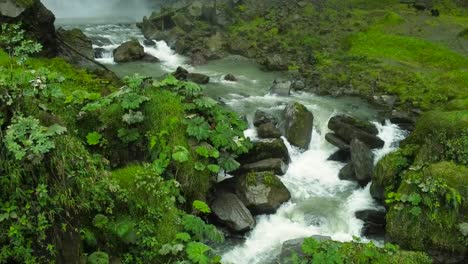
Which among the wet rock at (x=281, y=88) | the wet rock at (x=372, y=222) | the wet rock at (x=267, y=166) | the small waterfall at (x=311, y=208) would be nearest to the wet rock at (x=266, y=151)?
the wet rock at (x=267, y=166)

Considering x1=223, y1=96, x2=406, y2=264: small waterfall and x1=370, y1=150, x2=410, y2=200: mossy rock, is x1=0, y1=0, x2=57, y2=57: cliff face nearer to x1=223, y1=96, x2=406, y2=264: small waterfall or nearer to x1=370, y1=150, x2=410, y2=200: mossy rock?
x1=223, y1=96, x2=406, y2=264: small waterfall

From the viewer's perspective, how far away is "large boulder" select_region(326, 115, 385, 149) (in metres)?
16.2

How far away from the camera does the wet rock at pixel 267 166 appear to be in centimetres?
1303

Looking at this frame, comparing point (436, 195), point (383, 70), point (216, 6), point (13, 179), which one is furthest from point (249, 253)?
point (216, 6)

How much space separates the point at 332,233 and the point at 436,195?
2974 millimetres

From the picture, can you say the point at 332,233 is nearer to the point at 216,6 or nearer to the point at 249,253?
the point at 249,253

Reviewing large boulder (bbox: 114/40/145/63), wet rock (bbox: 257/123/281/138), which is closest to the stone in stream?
wet rock (bbox: 257/123/281/138)

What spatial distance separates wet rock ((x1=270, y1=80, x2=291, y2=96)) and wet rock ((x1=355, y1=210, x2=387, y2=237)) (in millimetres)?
10584

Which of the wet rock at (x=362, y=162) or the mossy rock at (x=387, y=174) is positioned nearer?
the mossy rock at (x=387, y=174)

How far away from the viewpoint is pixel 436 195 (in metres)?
10.9

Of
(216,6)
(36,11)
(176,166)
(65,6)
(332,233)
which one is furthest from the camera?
(65,6)

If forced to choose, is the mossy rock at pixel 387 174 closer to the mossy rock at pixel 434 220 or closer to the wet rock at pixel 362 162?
the wet rock at pixel 362 162

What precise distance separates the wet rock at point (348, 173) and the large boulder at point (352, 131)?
1444 mm

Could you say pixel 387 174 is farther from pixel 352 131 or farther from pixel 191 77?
pixel 191 77
